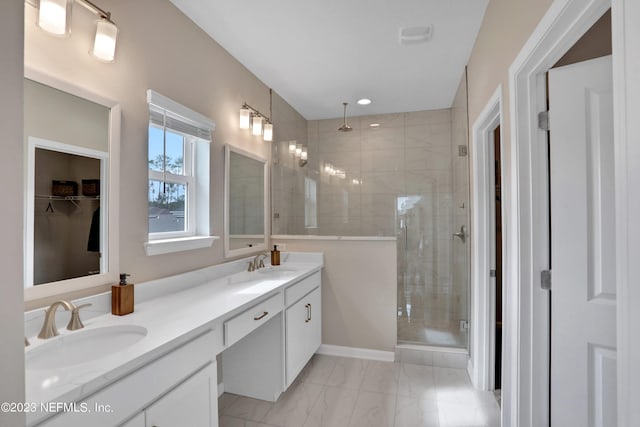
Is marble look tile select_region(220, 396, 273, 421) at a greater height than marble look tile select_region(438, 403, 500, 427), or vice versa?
marble look tile select_region(220, 396, 273, 421)

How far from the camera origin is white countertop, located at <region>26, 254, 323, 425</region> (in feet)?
2.76

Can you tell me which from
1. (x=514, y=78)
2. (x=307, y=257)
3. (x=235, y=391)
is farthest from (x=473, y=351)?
(x=514, y=78)

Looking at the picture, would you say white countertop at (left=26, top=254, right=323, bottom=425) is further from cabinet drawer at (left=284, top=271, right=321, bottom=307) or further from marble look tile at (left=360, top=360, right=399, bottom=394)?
marble look tile at (left=360, top=360, right=399, bottom=394)

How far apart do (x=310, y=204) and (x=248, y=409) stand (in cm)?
197

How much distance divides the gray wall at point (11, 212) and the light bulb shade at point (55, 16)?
0.86 meters

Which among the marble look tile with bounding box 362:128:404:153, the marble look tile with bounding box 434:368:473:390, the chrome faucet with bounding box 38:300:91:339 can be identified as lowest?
the marble look tile with bounding box 434:368:473:390

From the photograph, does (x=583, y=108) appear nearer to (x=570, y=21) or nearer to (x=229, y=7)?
(x=570, y=21)

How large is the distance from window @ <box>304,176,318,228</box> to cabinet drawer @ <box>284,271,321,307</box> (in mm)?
664

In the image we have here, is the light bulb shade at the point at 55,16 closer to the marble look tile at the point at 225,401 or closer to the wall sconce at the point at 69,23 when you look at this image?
the wall sconce at the point at 69,23

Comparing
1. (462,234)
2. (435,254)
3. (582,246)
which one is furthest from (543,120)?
(435,254)

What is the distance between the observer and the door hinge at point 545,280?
140 centimetres

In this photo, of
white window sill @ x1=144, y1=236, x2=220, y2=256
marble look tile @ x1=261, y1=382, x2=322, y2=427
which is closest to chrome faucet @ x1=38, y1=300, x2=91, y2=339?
white window sill @ x1=144, y1=236, x2=220, y2=256

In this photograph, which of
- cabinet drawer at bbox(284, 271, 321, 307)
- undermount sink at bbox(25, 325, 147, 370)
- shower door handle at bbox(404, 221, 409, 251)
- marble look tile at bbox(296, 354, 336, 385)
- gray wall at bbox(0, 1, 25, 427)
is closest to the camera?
gray wall at bbox(0, 1, 25, 427)

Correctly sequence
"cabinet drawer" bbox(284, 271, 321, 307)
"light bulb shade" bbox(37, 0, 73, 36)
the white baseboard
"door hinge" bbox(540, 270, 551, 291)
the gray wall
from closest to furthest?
1. the gray wall
2. "light bulb shade" bbox(37, 0, 73, 36)
3. "door hinge" bbox(540, 270, 551, 291)
4. "cabinet drawer" bbox(284, 271, 321, 307)
5. the white baseboard
